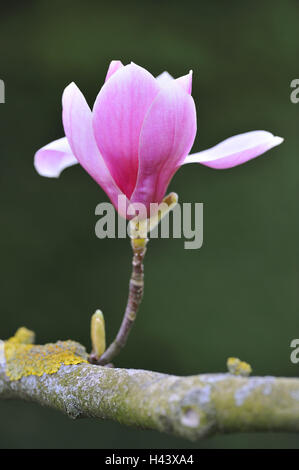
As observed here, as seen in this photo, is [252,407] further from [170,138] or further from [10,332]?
[10,332]

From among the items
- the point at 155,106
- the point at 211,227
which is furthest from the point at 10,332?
the point at 155,106

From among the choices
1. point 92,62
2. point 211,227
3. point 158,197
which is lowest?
point 158,197

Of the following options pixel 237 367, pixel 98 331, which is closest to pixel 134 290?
pixel 98 331

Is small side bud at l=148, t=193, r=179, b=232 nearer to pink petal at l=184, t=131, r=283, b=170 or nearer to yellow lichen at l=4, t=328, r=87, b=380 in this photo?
pink petal at l=184, t=131, r=283, b=170

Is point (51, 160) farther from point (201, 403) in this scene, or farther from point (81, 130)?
point (201, 403)

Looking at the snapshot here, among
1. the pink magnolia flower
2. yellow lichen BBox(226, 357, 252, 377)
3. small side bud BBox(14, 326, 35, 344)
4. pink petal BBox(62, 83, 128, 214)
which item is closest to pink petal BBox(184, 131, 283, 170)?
the pink magnolia flower

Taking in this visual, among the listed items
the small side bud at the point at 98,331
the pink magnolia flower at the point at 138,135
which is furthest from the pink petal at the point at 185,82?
the small side bud at the point at 98,331

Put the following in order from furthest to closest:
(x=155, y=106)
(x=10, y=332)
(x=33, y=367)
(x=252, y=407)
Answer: (x=10, y=332) → (x=33, y=367) → (x=155, y=106) → (x=252, y=407)

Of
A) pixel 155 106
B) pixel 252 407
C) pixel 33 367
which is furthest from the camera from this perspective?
pixel 33 367
